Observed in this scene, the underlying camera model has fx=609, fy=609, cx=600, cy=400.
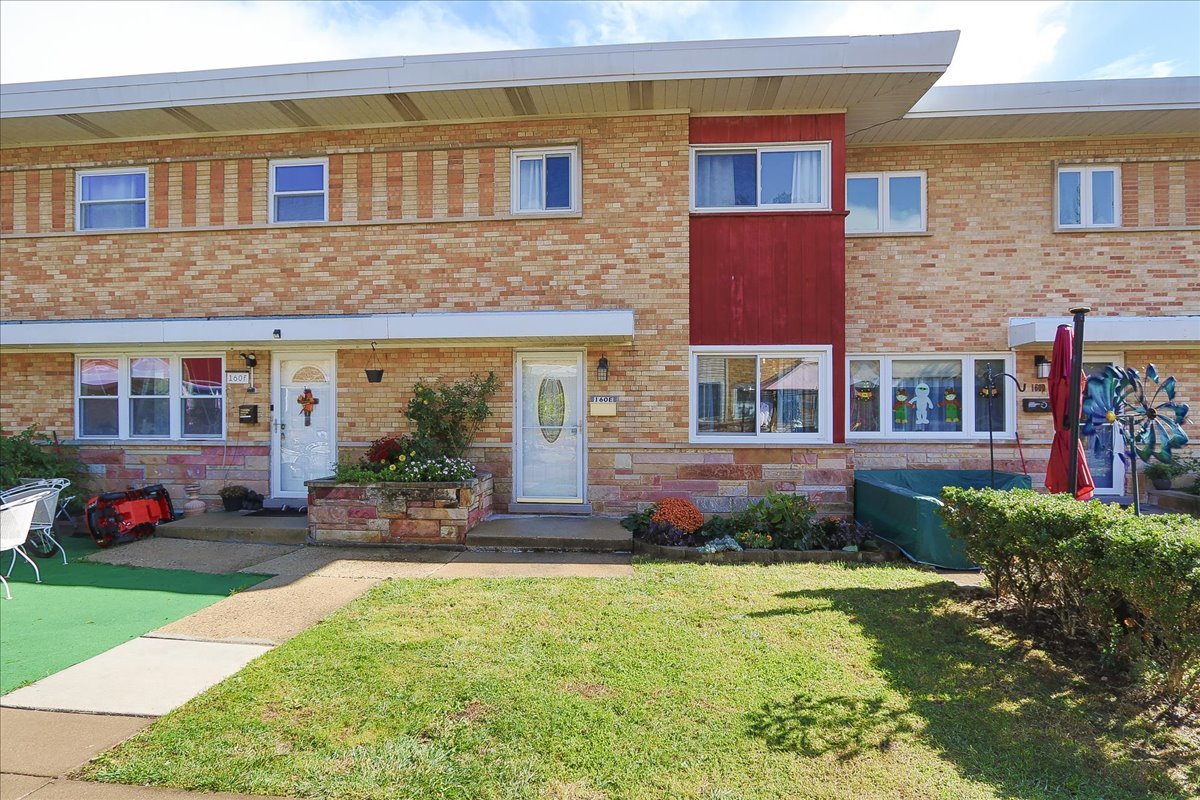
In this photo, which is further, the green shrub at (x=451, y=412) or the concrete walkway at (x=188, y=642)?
the green shrub at (x=451, y=412)

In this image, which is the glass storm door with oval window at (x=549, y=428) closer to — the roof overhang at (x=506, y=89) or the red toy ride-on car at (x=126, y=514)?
the roof overhang at (x=506, y=89)

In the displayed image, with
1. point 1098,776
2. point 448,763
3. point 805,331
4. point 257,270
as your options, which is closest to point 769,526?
point 805,331

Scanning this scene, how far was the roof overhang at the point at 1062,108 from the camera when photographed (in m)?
8.71

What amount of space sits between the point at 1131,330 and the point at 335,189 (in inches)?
469

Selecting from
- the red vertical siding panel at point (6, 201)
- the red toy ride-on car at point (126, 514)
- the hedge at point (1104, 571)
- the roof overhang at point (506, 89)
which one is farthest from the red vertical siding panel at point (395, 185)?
the hedge at point (1104, 571)

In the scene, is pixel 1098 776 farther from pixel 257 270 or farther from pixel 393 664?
pixel 257 270

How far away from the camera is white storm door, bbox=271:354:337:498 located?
9.29 metres

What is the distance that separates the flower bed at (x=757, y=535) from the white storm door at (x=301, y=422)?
4992mm

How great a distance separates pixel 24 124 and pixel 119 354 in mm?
3611

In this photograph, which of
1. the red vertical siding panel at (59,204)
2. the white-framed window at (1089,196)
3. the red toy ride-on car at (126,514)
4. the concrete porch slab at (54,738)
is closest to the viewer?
the concrete porch slab at (54,738)

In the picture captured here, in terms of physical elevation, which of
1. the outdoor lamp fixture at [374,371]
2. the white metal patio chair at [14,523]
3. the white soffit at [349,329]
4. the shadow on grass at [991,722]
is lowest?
the shadow on grass at [991,722]

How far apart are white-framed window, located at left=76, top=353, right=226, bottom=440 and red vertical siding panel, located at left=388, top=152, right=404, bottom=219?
3.58m

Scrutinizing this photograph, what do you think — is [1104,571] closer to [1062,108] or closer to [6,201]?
[1062,108]

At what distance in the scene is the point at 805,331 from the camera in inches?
334
